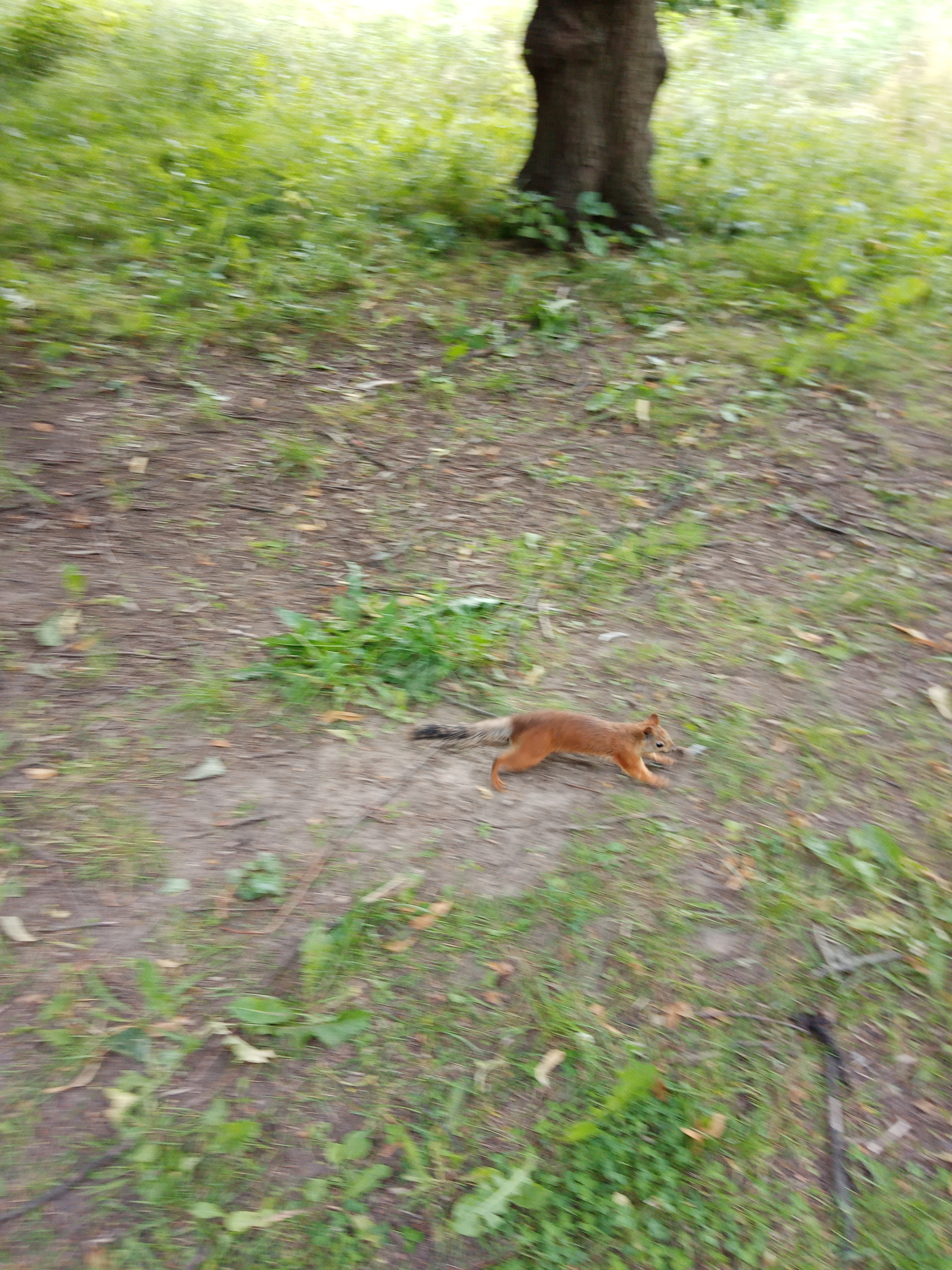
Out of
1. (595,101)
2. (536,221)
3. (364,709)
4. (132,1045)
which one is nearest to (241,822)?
(364,709)

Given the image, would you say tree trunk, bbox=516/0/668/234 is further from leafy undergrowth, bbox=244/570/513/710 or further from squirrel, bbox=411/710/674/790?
squirrel, bbox=411/710/674/790

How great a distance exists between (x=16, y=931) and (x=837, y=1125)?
212 cm

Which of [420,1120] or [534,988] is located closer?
[420,1120]

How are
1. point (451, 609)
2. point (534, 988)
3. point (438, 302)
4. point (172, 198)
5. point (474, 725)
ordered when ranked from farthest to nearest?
1. point (172, 198)
2. point (438, 302)
3. point (451, 609)
4. point (474, 725)
5. point (534, 988)

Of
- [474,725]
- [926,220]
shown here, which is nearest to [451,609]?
[474,725]

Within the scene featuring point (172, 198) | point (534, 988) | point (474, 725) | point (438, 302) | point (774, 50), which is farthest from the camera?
point (774, 50)

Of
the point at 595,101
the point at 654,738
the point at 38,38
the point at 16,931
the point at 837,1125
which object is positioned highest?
the point at 595,101

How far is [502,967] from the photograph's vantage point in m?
2.64

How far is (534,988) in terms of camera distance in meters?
2.59

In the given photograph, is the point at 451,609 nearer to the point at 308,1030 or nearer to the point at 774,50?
the point at 308,1030

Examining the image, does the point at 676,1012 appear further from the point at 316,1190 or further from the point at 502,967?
the point at 316,1190

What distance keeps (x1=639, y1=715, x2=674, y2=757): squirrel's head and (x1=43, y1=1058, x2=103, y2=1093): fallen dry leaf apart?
1744 mm

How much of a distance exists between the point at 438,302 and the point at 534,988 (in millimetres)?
4396

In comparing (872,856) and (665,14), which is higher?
(665,14)
